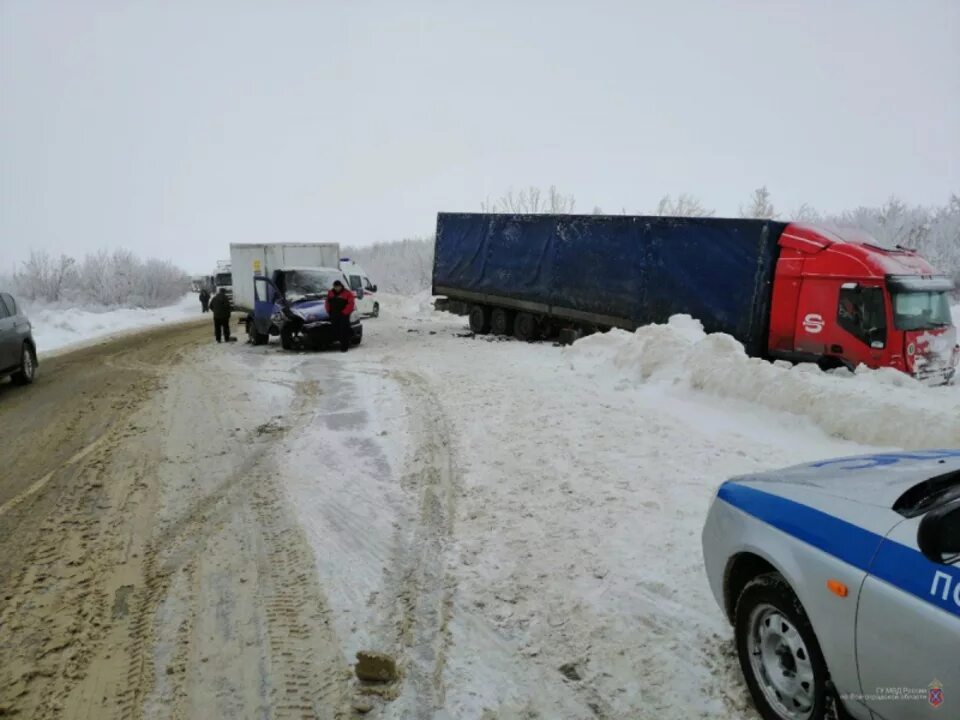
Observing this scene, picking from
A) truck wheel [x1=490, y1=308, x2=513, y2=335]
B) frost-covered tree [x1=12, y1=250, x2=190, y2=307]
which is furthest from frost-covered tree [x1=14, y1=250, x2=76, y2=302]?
truck wheel [x1=490, y1=308, x2=513, y2=335]

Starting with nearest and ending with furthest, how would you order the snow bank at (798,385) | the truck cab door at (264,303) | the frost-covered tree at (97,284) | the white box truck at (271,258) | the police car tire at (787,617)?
1. the police car tire at (787,617)
2. the snow bank at (798,385)
3. the truck cab door at (264,303)
4. the white box truck at (271,258)
5. the frost-covered tree at (97,284)

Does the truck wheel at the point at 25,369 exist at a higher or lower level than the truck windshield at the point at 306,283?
lower

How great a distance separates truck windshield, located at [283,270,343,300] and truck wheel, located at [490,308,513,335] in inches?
198

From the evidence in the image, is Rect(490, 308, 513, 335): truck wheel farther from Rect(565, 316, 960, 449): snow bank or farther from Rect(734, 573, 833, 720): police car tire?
Rect(734, 573, 833, 720): police car tire

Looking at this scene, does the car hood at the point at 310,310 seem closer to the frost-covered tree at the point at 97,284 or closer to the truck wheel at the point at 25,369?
the truck wheel at the point at 25,369

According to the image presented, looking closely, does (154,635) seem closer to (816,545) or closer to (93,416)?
(816,545)

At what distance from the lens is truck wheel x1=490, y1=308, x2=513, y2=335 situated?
20.1m

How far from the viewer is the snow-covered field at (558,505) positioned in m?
3.49

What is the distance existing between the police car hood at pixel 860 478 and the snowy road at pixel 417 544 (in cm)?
106

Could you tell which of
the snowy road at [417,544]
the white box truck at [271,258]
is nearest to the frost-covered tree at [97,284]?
the white box truck at [271,258]

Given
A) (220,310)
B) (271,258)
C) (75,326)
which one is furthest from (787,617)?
(75,326)

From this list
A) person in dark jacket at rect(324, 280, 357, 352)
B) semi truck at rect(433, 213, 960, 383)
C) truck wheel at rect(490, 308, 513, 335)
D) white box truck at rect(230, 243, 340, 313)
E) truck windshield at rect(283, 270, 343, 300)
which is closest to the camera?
semi truck at rect(433, 213, 960, 383)

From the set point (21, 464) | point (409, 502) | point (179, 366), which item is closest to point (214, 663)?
point (409, 502)

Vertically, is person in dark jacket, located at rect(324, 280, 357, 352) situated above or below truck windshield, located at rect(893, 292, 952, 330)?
below
